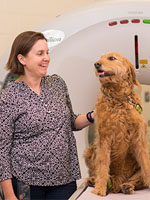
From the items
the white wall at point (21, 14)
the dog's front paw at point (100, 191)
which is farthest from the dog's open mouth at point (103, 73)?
the white wall at point (21, 14)

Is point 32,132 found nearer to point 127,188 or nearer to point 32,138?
point 32,138

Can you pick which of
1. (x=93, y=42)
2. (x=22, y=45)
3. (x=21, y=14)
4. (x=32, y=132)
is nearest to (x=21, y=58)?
(x=22, y=45)

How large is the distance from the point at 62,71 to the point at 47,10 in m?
1.24

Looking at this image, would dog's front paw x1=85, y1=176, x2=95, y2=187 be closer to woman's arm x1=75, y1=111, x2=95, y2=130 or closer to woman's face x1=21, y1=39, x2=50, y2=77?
woman's arm x1=75, y1=111, x2=95, y2=130

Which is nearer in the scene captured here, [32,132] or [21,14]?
[32,132]

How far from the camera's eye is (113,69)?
51.9 inches

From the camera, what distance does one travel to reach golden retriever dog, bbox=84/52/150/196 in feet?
4.44

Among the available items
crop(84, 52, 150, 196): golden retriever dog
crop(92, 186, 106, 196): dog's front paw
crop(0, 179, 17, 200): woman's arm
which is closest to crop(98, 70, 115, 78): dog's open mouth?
crop(84, 52, 150, 196): golden retriever dog

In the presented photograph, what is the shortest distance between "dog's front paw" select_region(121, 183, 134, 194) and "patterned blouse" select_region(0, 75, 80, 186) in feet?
0.84

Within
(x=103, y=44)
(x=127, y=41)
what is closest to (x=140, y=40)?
(x=127, y=41)

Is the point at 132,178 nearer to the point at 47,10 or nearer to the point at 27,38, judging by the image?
the point at 27,38

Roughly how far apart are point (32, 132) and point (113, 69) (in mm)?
435

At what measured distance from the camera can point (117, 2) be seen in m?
1.93

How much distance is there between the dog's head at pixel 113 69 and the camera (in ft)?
4.27
